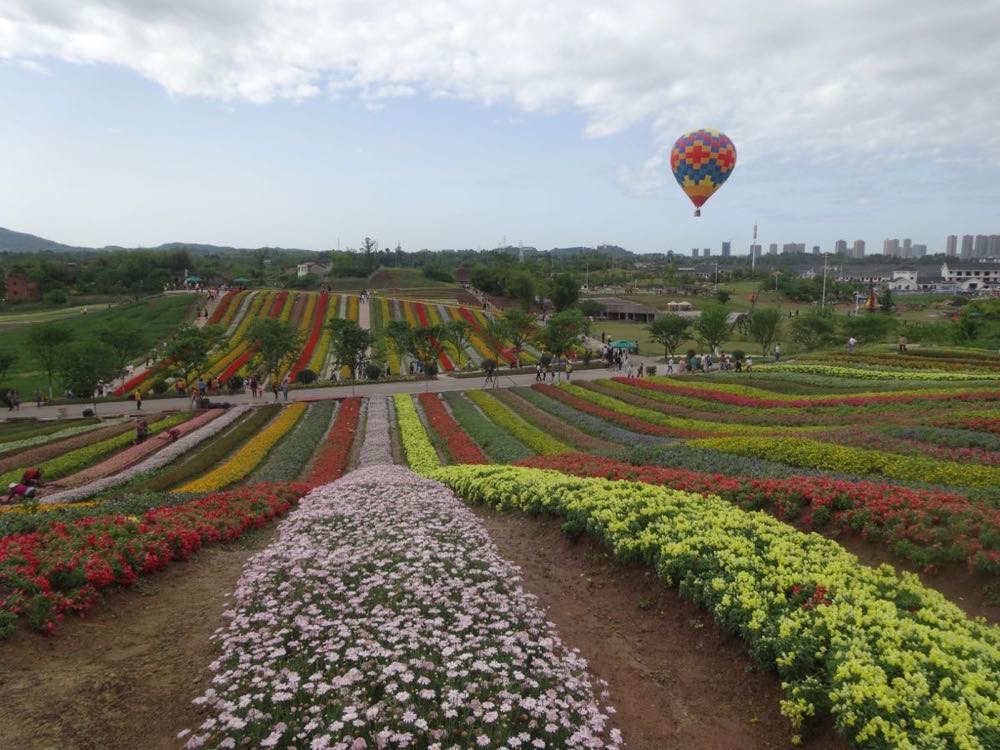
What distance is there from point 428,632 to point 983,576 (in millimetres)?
7410

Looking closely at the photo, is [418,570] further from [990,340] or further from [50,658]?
[990,340]

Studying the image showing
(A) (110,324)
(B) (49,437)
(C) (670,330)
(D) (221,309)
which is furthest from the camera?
(D) (221,309)

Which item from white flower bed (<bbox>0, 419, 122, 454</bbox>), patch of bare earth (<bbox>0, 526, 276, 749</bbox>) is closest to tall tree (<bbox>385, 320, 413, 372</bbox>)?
white flower bed (<bbox>0, 419, 122, 454</bbox>)

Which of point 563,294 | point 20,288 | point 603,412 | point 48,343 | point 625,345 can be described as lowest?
point 603,412

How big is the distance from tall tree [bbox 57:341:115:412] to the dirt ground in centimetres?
3705

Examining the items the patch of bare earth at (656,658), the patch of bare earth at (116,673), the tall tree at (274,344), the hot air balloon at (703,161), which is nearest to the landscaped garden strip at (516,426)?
the patch of bare earth at (656,658)

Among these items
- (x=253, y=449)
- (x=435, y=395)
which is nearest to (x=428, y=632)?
(x=253, y=449)

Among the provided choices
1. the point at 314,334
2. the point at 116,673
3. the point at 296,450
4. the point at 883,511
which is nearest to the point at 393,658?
the point at 116,673

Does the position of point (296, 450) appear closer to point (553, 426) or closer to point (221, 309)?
point (553, 426)

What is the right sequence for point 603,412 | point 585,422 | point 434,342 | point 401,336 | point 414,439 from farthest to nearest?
1. point 401,336
2. point 434,342
3. point 603,412
4. point 585,422
5. point 414,439

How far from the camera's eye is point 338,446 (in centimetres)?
2673

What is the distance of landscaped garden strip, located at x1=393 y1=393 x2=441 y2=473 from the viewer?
2361cm

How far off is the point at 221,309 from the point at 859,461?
7656cm

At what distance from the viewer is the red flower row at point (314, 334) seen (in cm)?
5601
